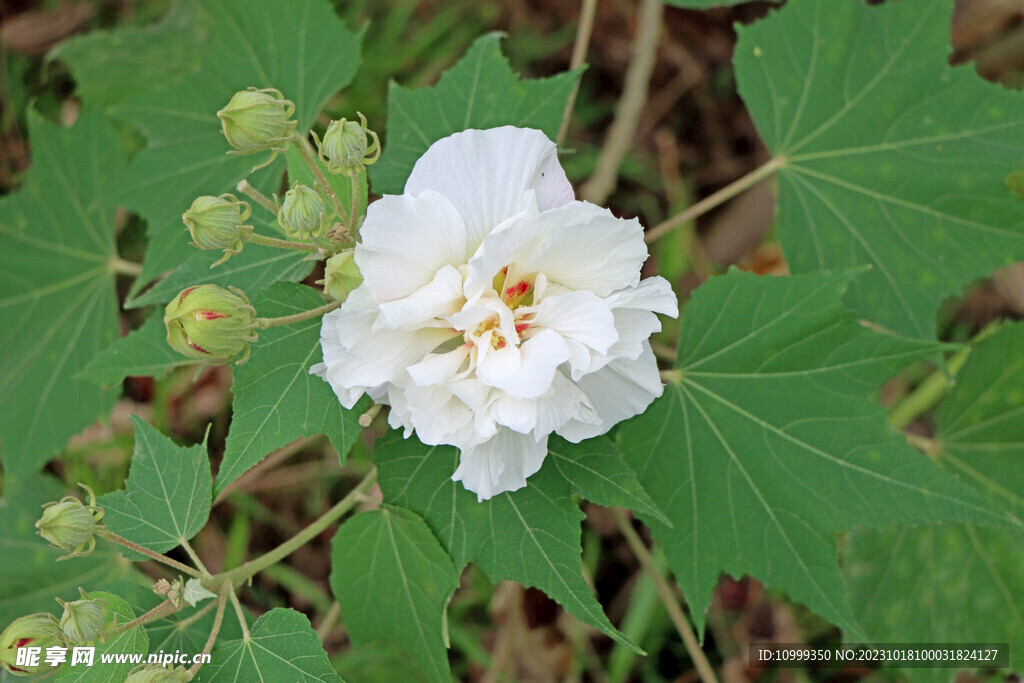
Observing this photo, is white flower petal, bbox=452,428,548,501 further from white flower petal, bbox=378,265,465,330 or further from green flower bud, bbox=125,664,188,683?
green flower bud, bbox=125,664,188,683

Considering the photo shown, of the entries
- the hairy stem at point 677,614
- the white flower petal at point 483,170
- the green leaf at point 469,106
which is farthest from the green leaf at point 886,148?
the white flower petal at point 483,170

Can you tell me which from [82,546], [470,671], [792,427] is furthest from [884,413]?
[470,671]

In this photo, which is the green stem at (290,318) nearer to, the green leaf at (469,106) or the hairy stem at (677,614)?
the green leaf at (469,106)

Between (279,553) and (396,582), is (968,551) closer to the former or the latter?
(396,582)

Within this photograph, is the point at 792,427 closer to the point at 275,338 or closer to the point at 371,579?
the point at 371,579

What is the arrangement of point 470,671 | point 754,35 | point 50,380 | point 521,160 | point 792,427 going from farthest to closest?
1. point 470,671
2. point 50,380
3. point 754,35
4. point 792,427
5. point 521,160

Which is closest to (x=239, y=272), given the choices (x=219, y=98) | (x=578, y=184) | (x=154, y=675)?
(x=219, y=98)
